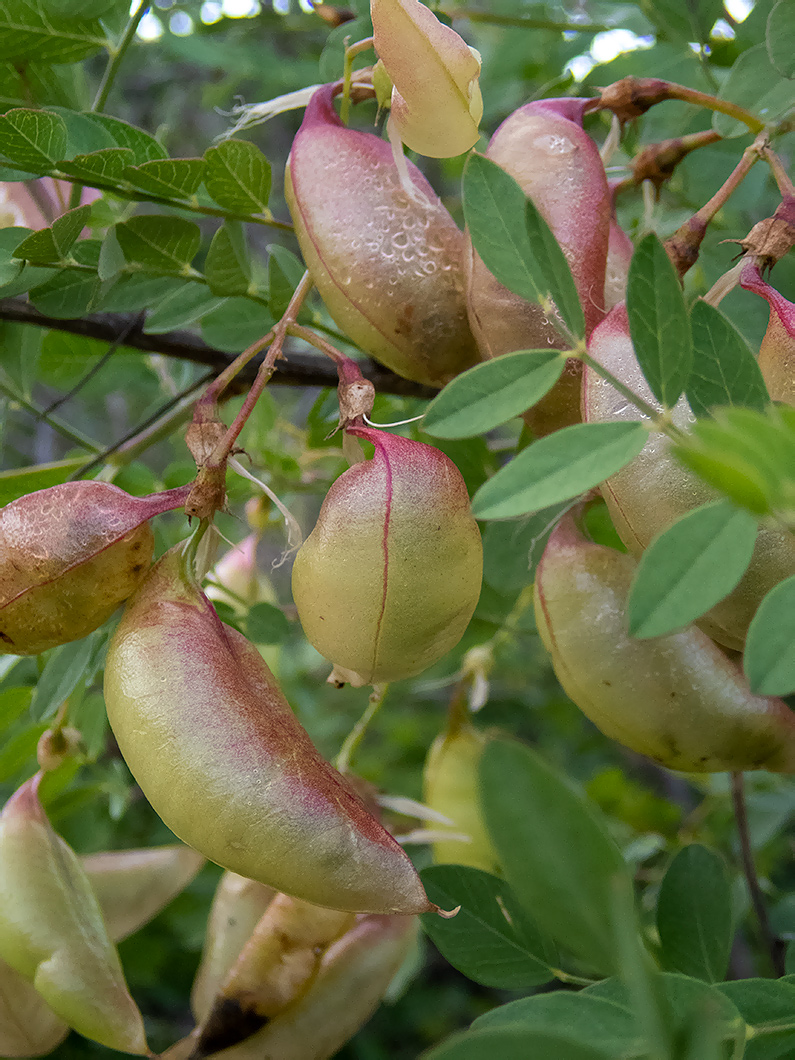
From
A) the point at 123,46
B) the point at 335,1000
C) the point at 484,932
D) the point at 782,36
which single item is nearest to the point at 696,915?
the point at 484,932

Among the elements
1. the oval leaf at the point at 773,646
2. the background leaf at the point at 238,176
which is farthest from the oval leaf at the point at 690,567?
the background leaf at the point at 238,176

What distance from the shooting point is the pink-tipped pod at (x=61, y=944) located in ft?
1.72

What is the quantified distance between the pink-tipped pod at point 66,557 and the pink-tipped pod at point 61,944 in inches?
7.6

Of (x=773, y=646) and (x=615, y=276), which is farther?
(x=615, y=276)

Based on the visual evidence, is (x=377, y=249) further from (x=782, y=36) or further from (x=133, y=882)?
(x=133, y=882)

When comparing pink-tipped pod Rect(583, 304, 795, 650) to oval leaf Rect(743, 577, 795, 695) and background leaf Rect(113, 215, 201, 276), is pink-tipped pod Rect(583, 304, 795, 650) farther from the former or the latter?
background leaf Rect(113, 215, 201, 276)

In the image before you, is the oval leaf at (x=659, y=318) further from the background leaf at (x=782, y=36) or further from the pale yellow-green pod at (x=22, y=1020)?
the pale yellow-green pod at (x=22, y=1020)

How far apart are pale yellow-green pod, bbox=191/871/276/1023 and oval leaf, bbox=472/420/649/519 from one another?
419mm

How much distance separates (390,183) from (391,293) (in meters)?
0.06

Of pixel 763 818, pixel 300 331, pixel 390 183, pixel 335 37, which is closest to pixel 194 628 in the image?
pixel 300 331

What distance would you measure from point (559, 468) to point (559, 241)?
A: 169mm

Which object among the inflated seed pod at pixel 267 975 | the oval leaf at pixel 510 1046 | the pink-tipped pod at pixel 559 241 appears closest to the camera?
the oval leaf at pixel 510 1046

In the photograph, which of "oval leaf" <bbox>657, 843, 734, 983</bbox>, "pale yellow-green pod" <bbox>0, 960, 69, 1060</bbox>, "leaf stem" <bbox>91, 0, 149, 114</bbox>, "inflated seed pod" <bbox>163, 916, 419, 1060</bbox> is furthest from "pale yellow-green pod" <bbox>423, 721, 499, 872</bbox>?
"leaf stem" <bbox>91, 0, 149, 114</bbox>

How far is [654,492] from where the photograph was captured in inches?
14.7
